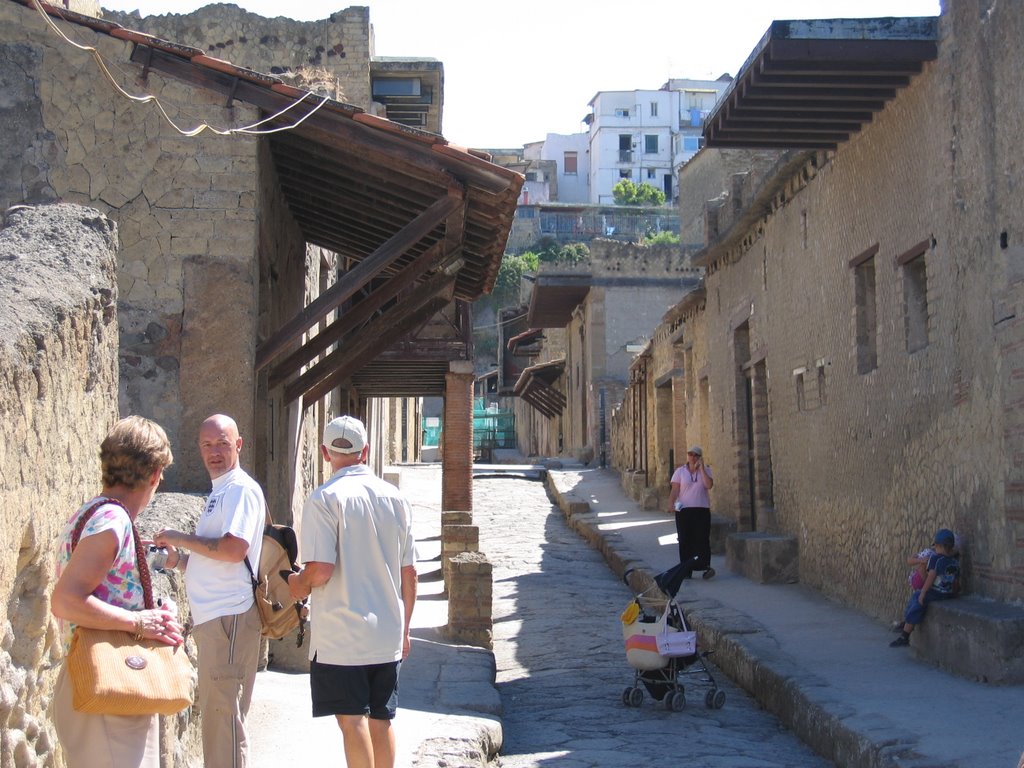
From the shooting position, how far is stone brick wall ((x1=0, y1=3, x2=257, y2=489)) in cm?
726

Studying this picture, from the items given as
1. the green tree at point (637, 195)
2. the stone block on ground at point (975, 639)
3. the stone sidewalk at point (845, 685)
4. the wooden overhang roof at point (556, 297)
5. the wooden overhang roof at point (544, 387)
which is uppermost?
the green tree at point (637, 195)

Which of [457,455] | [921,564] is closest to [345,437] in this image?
[921,564]

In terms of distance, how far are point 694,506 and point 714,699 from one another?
5.06 metres

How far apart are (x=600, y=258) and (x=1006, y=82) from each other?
2415 cm

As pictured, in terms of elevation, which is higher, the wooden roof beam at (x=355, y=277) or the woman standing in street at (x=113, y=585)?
the wooden roof beam at (x=355, y=277)

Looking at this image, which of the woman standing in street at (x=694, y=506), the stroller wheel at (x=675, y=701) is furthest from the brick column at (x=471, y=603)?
the woman standing in street at (x=694, y=506)

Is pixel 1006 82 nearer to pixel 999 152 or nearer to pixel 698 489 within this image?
pixel 999 152

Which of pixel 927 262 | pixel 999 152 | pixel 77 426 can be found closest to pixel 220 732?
pixel 77 426

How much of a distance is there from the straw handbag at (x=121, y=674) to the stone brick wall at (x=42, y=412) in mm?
276

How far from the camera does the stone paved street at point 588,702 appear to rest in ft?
22.4

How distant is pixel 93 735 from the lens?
10.6ft

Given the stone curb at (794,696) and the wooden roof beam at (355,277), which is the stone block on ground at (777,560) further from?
the wooden roof beam at (355,277)

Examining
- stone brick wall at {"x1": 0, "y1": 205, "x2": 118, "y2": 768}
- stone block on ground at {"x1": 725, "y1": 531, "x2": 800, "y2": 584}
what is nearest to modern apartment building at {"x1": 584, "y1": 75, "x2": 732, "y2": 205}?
stone block on ground at {"x1": 725, "y1": 531, "x2": 800, "y2": 584}

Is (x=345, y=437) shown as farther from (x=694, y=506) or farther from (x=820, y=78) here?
(x=694, y=506)
